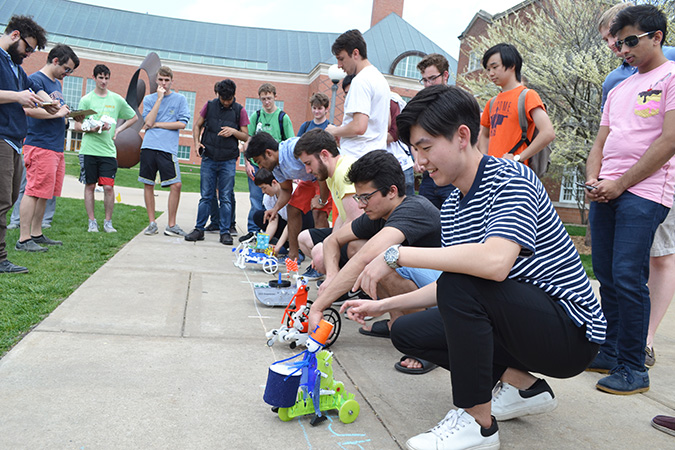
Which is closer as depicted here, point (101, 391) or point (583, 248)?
point (101, 391)

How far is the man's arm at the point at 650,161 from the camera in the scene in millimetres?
2836

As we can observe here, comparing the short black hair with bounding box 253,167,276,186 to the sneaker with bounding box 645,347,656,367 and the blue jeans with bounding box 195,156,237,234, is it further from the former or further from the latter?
the sneaker with bounding box 645,347,656,367

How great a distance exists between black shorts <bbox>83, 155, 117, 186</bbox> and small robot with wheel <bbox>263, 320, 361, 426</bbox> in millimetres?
5684

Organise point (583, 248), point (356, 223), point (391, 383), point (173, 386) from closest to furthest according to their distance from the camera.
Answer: point (173, 386) → point (391, 383) → point (356, 223) → point (583, 248)

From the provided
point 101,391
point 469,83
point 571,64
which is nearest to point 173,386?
point 101,391

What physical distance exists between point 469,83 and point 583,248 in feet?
24.0

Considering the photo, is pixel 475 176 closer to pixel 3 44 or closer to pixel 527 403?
pixel 527 403

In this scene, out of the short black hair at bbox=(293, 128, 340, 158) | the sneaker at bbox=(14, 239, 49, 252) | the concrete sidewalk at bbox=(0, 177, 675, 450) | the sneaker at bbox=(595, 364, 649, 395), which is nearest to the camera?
the concrete sidewalk at bbox=(0, 177, 675, 450)

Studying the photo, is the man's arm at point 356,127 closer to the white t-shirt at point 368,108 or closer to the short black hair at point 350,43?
the white t-shirt at point 368,108

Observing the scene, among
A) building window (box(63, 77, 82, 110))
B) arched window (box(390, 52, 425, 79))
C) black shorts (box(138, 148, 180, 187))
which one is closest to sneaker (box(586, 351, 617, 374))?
black shorts (box(138, 148, 180, 187))

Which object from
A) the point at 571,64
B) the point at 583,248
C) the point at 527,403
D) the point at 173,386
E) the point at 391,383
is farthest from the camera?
the point at 571,64

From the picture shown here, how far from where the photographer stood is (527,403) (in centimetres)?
230

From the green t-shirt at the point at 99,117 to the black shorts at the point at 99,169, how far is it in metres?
0.07

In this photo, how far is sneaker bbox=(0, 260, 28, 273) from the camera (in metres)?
4.35
